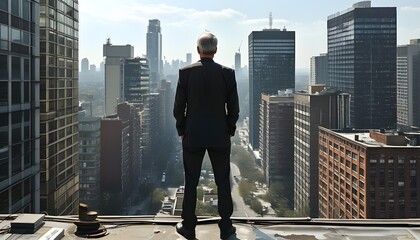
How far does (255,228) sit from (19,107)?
21.7 metres

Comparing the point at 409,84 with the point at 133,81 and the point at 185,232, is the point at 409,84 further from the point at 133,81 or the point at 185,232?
the point at 185,232

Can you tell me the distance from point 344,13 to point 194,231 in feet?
519

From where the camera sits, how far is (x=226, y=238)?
688 centimetres

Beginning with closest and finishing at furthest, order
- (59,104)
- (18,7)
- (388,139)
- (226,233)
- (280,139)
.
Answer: (226,233) → (18,7) → (59,104) → (388,139) → (280,139)

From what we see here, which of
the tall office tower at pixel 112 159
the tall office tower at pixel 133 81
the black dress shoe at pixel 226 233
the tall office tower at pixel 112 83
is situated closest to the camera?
the black dress shoe at pixel 226 233

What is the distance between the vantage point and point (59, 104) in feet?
123

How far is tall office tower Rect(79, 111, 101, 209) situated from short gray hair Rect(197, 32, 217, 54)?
72065mm

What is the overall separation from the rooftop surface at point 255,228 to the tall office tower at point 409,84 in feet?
617

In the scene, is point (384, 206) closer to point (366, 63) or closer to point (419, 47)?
point (366, 63)

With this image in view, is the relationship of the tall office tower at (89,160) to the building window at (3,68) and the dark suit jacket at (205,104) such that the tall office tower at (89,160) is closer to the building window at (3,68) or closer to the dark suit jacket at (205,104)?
the building window at (3,68)

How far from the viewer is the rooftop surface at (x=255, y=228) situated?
698 cm

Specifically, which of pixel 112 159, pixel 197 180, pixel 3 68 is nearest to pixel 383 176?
pixel 3 68

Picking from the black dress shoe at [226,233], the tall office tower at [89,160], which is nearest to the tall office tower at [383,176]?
the tall office tower at [89,160]

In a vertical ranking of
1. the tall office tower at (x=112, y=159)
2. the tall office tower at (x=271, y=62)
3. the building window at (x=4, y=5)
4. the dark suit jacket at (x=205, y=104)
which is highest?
the tall office tower at (x=271, y=62)
